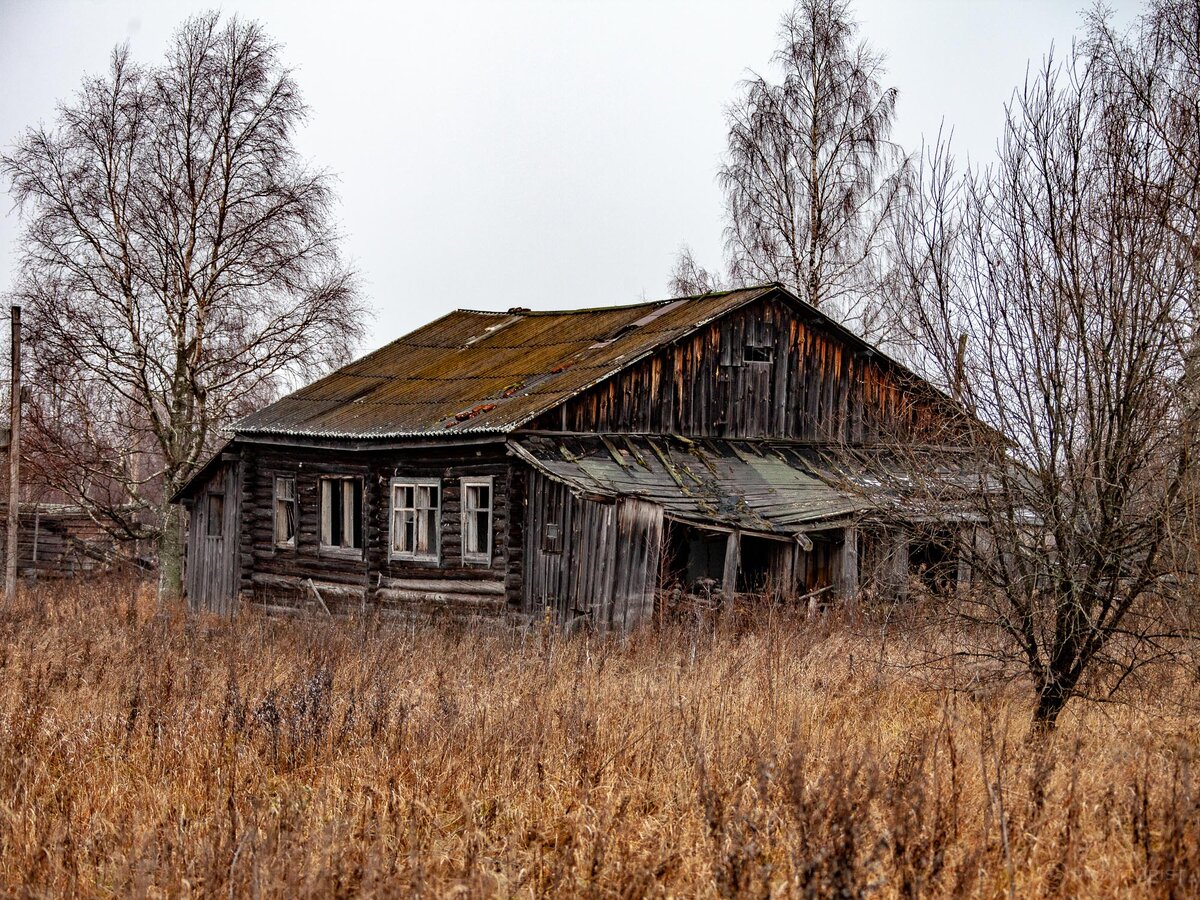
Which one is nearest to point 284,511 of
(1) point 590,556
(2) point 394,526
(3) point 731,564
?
(2) point 394,526

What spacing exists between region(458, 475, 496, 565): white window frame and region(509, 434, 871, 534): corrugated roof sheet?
1.24m

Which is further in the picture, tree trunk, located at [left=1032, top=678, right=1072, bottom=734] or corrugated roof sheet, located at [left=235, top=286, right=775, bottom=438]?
corrugated roof sheet, located at [left=235, top=286, right=775, bottom=438]

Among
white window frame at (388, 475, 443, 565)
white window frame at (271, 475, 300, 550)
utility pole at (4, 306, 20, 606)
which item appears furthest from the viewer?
white window frame at (271, 475, 300, 550)

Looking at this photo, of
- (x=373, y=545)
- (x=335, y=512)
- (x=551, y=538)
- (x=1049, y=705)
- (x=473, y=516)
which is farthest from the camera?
(x=335, y=512)

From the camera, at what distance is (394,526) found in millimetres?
18125

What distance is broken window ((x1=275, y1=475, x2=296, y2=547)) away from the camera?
20.2 metres

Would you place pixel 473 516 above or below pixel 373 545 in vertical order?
above

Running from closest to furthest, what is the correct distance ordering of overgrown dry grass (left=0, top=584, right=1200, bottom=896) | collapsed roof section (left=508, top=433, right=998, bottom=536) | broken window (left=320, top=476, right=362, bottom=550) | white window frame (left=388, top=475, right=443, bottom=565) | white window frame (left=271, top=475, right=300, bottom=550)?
1. overgrown dry grass (left=0, top=584, right=1200, bottom=896)
2. collapsed roof section (left=508, top=433, right=998, bottom=536)
3. white window frame (left=388, top=475, right=443, bottom=565)
4. broken window (left=320, top=476, right=362, bottom=550)
5. white window frame (left=271, top=475, right=300, bottom=550)

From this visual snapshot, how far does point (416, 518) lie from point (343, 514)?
1954 mm

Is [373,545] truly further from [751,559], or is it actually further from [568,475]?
[751,559]

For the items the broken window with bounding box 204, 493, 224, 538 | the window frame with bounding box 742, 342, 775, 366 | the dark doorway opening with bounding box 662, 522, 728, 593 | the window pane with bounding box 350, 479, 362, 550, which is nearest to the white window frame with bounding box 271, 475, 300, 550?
the window pane with bounding box 350, 479, 362, 550

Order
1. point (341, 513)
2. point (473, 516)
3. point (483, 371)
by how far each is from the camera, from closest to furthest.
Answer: point (473, 516) → point (341, 513) → point (483, 371)

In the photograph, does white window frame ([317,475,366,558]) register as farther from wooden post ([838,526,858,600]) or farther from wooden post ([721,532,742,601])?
wooden post ([838,526,858,600])

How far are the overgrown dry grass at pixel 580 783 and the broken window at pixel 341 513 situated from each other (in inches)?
400
